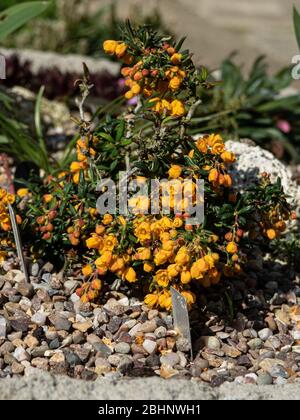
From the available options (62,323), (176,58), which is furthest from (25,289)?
(176,58)

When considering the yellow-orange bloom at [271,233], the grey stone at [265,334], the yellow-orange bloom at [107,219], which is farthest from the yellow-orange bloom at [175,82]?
the grey stone at [265,334]

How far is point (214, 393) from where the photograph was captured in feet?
7.63

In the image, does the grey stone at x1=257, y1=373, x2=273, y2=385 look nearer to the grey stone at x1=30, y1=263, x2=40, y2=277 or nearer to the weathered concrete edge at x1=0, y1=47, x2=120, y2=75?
the grey stone at x1=30, y1=263, x2=40, y2=277

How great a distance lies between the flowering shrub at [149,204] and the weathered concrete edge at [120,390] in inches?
17.6

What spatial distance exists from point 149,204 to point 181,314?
1.39 ft

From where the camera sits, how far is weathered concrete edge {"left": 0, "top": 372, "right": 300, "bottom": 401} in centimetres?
222

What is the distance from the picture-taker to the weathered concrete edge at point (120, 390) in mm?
2221

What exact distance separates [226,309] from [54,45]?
4.01m

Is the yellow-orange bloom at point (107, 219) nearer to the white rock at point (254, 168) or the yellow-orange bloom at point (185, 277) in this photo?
the yellow-orange bloom at point (185, 277)

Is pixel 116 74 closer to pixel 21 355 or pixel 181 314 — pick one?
pixel 181 314

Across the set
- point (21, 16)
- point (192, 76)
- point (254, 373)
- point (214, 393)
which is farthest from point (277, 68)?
point (214, 393)

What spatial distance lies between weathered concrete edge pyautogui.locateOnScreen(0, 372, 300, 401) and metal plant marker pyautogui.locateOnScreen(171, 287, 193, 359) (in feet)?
1.36

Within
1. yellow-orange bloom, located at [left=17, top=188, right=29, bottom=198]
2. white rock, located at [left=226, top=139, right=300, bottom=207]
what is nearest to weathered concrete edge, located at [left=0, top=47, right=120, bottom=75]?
white rock, located at [left=226, top=139, right=300, bottom=207]

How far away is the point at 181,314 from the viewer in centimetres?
276
